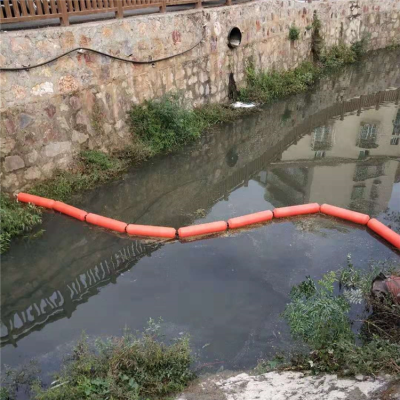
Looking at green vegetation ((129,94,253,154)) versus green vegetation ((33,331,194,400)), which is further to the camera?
green vegetation ((129,94,253,154))

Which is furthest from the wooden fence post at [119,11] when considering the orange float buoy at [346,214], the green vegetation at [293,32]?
the green vegetation at [293,32]

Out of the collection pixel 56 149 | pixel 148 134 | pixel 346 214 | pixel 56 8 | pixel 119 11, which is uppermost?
pixel 56 8

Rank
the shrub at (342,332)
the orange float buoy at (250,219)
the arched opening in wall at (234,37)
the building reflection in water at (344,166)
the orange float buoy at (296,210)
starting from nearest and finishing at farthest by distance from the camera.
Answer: the shrub at (342,332) < the orange float buoy at (250,219) < the orange float buoy at (296,210) < the building reflection in water at (344,166) < the arched opening in wall at (234,37)

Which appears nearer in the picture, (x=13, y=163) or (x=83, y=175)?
(x=13, y=163)

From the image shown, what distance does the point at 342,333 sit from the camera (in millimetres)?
5066

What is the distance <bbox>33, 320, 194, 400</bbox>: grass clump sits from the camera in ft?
14.8

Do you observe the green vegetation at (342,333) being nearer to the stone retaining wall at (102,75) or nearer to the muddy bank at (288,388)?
the muddy bank at (288,388)

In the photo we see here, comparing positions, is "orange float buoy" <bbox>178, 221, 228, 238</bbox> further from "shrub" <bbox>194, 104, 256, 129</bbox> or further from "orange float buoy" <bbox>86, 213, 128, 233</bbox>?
"shrub" <bbox>194, 104, 256, 129</bbox>

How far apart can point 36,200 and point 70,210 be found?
697 mm

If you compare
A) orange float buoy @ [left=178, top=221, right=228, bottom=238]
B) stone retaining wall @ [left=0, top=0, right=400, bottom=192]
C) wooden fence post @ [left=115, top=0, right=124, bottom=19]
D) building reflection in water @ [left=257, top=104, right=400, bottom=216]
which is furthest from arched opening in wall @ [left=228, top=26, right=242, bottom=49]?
orange float buoy @ [left=178, top=221, right=228, bottom=238]

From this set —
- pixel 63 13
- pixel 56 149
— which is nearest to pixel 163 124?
pixel 56 149

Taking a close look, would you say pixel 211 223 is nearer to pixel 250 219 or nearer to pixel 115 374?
pixel 250 219

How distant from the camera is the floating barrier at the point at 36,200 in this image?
26.2 ft

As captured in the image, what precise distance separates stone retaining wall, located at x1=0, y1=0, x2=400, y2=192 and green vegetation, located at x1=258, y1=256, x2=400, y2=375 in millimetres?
5497
